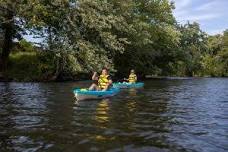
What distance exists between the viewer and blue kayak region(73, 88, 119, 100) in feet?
69.7

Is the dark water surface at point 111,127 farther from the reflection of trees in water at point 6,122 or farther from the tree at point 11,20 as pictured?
the tree at point 11,20

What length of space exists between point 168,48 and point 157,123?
43.9 m

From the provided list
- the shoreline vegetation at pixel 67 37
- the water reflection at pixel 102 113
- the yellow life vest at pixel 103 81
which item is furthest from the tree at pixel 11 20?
the water reflection at pixel 102 113

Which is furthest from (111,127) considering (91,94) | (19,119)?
Result: (91,94)

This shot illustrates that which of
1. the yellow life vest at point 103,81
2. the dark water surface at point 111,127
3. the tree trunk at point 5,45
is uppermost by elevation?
the tree trunk at point 5,45

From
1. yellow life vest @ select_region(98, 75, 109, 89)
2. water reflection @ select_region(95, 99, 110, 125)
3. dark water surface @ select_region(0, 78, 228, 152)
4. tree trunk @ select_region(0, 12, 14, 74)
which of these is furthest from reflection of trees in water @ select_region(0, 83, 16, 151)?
tree trunk @ select_region(0, 12, 14, 74)

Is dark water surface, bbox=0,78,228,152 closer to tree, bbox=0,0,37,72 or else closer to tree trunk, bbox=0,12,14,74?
tree, bbox=0,0,37,72

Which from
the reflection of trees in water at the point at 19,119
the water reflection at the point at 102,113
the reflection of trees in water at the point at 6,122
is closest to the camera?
the reflection of trees in water at the point at 6,122

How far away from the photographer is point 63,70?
127 ft

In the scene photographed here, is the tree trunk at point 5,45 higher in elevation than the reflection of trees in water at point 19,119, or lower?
higher

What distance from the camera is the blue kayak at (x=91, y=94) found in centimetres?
2126

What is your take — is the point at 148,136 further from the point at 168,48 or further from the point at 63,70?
the point at 168,48

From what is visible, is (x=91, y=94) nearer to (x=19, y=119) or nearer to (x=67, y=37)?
(x=19, y=119)

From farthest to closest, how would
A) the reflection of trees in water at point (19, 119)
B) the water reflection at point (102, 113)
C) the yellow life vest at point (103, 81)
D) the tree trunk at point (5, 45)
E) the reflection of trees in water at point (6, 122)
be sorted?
1. the tree trunk at point (5, 45)
2. the yellow life vest at point (103, 81)
3. the water reflection at point (102, 113)
4. the reflection of trees in water at point (19, 119)
5. the reflection of trees in water at point (6, 122)
